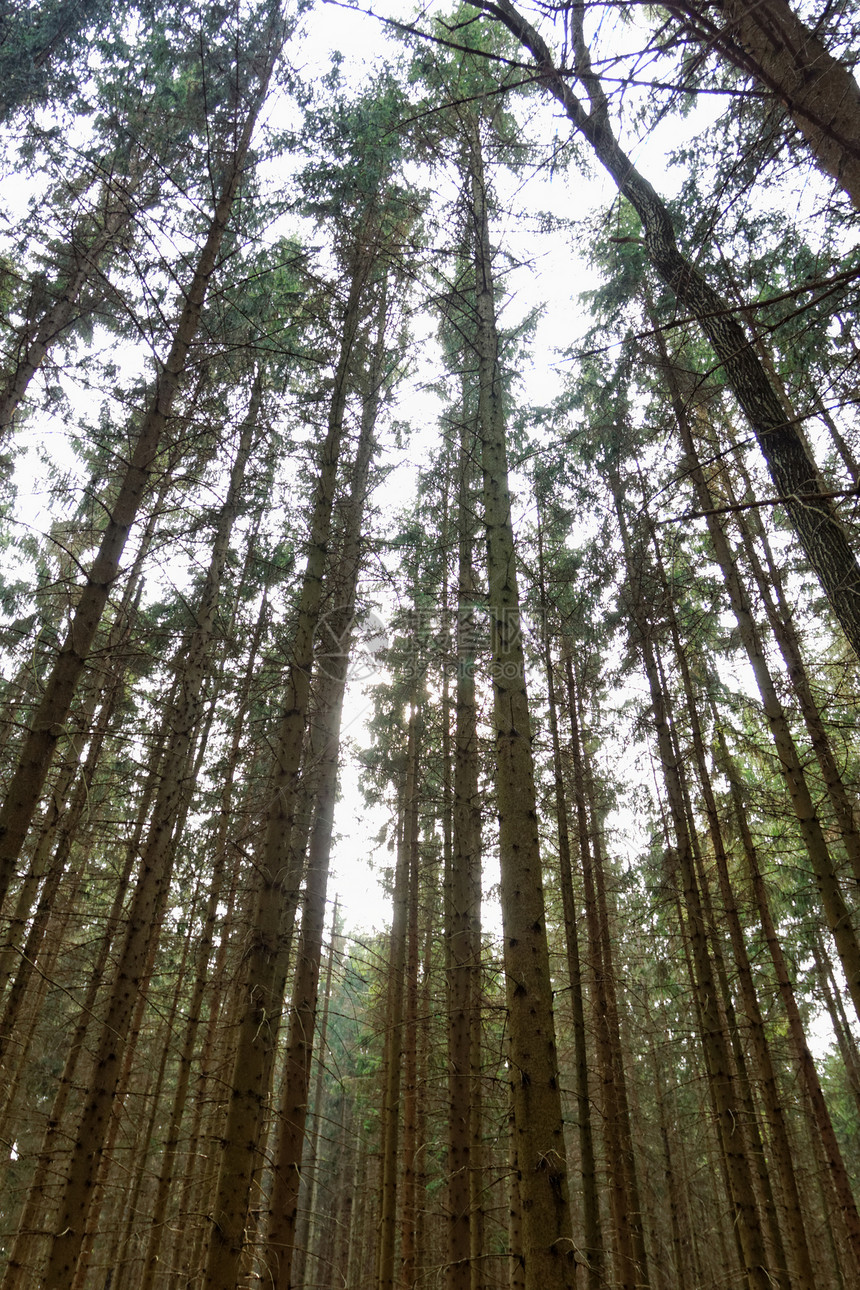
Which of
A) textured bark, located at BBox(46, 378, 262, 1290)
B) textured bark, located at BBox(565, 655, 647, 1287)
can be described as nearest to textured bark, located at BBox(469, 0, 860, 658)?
textured bark, located at BBox(46, 378, 262, 1290)

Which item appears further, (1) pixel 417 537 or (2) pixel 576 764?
(1) pixel 417 537

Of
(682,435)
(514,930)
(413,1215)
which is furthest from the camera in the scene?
(413,1215)

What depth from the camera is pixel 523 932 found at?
4656mm

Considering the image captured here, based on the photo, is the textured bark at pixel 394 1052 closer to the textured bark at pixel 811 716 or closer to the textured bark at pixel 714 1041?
the textured bark at pixel 714 1041

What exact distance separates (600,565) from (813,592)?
348 centimetres

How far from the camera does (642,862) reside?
40.4 ft

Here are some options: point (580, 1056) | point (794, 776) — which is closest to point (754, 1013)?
point (580, 1056)

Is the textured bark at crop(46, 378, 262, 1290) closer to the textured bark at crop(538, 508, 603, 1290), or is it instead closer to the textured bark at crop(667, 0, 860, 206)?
the textured bark at crop(538, 508, 603, 1290)

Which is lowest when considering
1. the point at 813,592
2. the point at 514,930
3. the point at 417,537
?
the point at 514,930

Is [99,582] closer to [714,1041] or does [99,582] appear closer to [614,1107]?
[714,1041]

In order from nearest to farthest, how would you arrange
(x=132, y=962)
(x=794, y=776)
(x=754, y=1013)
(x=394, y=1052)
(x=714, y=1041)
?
(x=132, y=962)
(x=714, y=1041)
(x=794, y=776)
(x=754, y=1013)
(x=394, y=1052)

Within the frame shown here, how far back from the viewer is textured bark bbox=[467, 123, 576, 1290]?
380cm

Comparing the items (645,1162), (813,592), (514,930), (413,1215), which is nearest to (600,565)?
(813,592)

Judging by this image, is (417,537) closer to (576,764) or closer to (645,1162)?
(576,764)
